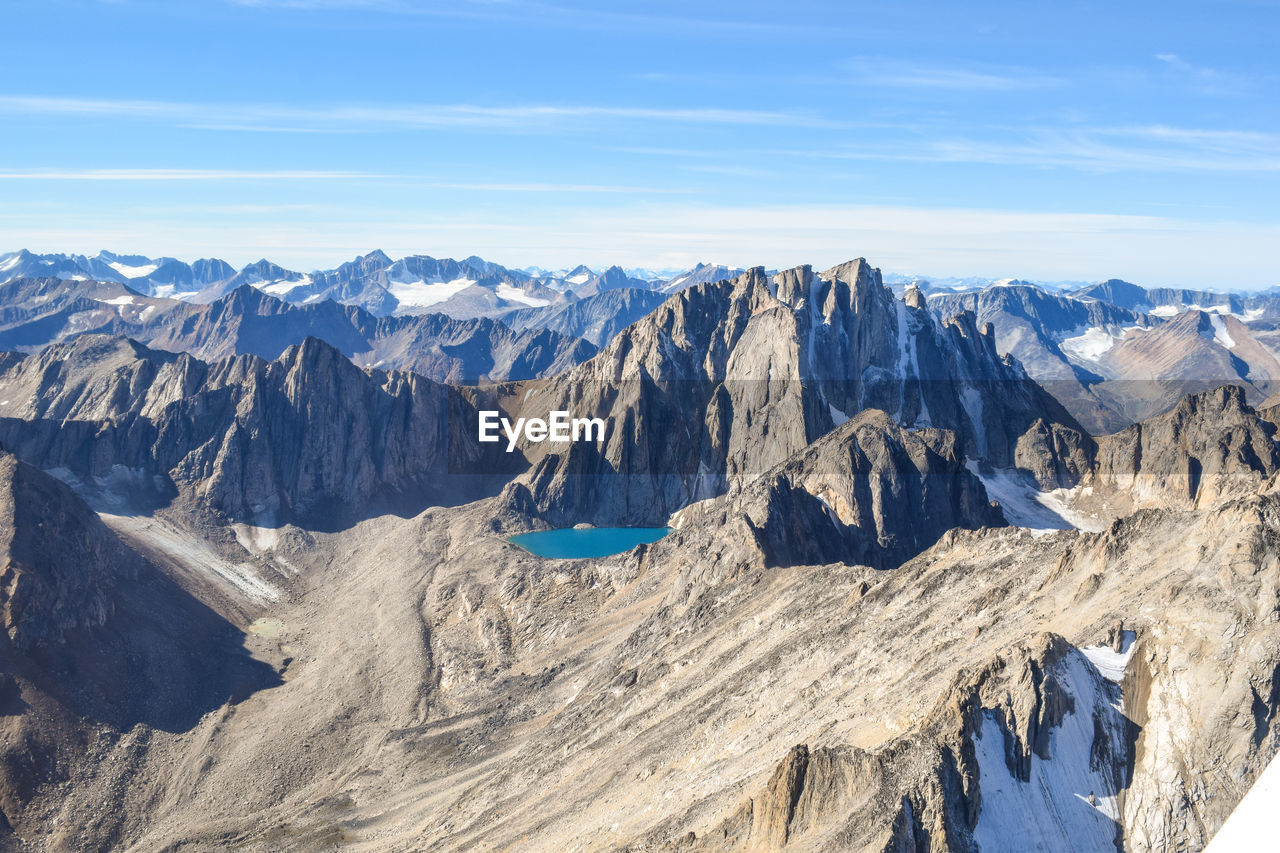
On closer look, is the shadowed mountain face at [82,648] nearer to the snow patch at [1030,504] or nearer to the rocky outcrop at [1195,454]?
the snow patch at [1030,504]

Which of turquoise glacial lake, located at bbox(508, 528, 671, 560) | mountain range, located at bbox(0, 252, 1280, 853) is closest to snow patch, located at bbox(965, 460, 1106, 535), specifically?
mountain range, located at bbox(0, 252, 1280, 853)

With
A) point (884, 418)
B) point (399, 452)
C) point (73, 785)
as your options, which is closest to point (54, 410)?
point (399, 452)

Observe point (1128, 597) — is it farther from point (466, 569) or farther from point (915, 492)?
point (466, 569)

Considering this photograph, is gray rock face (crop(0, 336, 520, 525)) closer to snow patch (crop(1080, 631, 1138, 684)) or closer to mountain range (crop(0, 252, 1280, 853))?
mountain range (crop(0, 252, 1280, 853))

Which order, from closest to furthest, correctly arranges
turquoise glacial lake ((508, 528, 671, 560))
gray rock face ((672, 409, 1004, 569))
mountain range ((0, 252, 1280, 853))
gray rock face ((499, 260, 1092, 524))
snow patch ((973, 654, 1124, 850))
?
1. snow patch ((973, 654, 1124, 850))
2. mountain range ((0, 252, 1280, 853))
3. gray rock face ((672, 409, 1004, 569))
4. turquoise glacial lake ((508, 528, 671, 560))
5. gray rock face ((499, 260, 1092, 524))

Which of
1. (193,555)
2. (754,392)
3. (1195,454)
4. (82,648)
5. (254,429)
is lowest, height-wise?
(193,555)

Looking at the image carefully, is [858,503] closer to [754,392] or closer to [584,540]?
[584,540]

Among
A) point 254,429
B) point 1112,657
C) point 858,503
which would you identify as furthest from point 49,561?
point 1112,657
